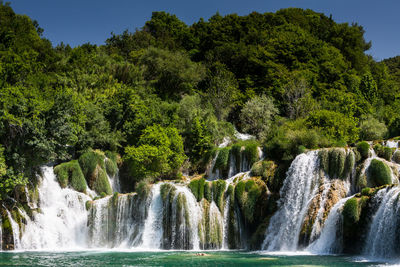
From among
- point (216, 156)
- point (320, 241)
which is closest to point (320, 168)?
point (320, 241)

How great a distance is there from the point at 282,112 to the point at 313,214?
2708 centimetres

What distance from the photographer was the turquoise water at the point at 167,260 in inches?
848

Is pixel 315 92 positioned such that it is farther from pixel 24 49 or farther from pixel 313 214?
pixel 24 49

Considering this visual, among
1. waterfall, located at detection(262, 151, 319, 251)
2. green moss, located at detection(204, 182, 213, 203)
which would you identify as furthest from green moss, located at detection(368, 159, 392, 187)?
green moss, located at detection(204, 182, 213, 203)

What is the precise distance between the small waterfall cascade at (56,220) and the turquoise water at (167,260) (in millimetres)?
4239

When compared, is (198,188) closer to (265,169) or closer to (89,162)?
(265,169)

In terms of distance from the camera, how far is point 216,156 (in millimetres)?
38844

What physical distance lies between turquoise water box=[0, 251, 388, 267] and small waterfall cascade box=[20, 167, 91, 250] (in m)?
4.24

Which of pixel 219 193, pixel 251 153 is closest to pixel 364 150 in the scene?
pixel 251 153

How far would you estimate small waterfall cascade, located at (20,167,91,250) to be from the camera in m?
30.8

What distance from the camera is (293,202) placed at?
29.7 meters

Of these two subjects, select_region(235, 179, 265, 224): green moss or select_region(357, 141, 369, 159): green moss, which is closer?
select_region(357, 141, 369, 159): green moss

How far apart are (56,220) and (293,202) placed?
17.5 metres

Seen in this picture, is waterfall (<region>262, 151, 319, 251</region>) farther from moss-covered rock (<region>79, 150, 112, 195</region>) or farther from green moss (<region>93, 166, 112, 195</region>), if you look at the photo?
moss-covered rock (<region>79, 150, 112, 195</region>)
